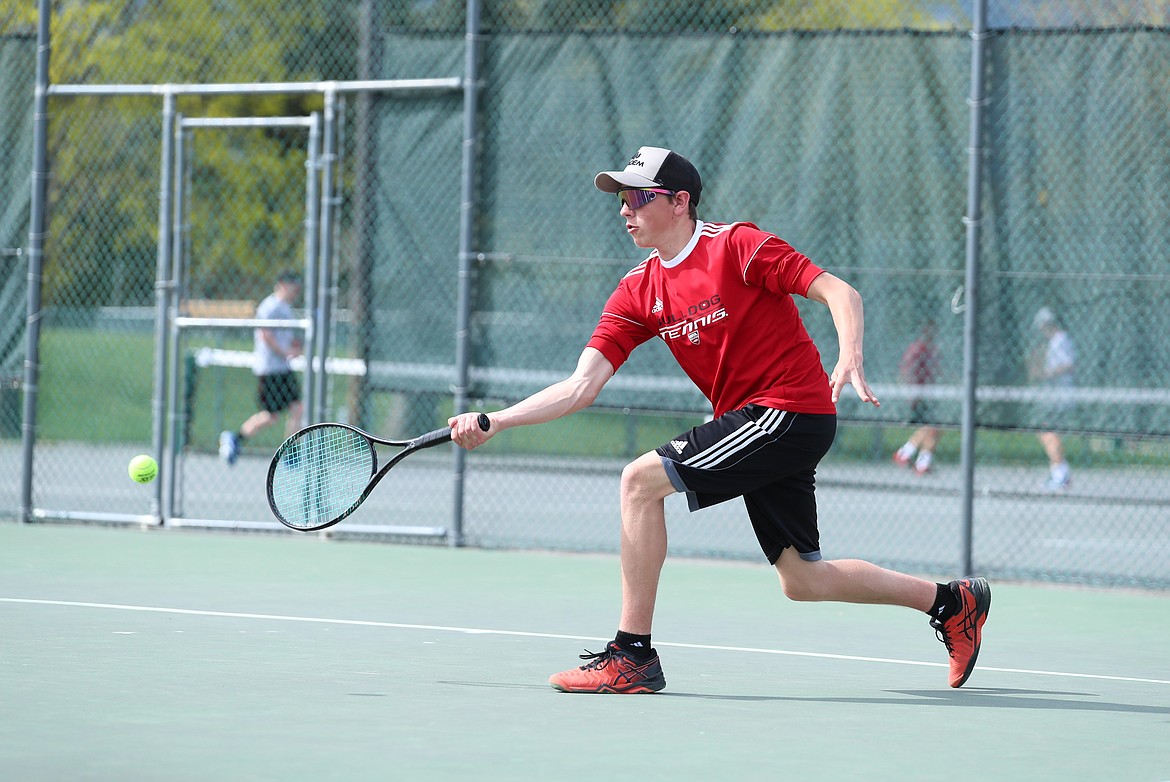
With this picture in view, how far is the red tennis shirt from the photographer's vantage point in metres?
5.34

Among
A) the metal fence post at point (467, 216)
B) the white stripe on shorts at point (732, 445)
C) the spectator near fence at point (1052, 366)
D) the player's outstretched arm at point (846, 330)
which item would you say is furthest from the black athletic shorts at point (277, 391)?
the player's outstretched arm at point (846, 330)

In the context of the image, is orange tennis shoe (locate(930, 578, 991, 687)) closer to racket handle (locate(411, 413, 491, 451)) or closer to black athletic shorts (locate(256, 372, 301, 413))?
racket handle (locate(411, 413, 491, 451))

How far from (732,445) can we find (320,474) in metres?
1.35

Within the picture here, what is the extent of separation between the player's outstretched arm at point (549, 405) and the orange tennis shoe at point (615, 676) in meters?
0.74

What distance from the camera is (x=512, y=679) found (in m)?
5.50

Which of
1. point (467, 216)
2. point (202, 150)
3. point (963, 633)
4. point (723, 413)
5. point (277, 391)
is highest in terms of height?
point (202, 150)

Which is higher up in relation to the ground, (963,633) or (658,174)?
(658,174)

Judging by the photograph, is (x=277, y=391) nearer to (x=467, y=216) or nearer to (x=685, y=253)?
(x=467, y=216)

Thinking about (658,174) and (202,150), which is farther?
(202,150)

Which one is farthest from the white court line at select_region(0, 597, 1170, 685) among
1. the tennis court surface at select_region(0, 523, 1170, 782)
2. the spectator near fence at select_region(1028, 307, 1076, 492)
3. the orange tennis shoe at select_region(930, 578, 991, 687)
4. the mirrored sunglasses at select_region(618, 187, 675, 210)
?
the spectator near fence at select_region(1028, 307, 1076, 492)

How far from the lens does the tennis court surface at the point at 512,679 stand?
4277mm

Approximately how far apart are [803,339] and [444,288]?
14.1ft

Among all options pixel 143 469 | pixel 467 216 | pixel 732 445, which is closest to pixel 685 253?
pixel 732 445

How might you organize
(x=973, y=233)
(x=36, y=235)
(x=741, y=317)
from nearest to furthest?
(x=741, y=317) < (x=973, y=233) < (x=36, y=235)
